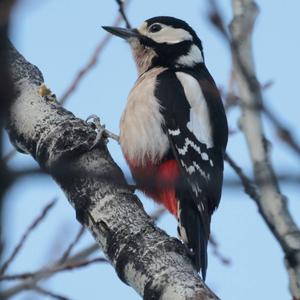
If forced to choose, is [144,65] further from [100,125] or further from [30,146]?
[30,146]

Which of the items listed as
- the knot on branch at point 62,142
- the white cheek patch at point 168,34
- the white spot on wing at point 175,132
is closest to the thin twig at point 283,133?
the knot on branch at point 62,142

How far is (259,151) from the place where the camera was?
5.37ft

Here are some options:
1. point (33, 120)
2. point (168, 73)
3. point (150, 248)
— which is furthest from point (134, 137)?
point (150, 248)

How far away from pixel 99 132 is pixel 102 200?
490mm

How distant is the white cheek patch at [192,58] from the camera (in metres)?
4.09

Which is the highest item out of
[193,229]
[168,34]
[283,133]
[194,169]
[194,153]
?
[168,34]

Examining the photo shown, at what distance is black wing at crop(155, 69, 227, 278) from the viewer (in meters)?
2.85

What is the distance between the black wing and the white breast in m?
0.05

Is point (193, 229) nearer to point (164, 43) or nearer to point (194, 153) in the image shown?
point (194, 153)

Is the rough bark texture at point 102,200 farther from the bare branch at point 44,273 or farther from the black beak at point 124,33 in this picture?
the black beak at point 124,33

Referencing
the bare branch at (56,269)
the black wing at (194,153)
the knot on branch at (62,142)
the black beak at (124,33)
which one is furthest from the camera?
the black beak at (124,33)

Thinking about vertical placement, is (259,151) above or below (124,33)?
below

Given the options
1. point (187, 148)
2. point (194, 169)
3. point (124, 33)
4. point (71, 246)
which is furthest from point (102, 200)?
point (124, 33)

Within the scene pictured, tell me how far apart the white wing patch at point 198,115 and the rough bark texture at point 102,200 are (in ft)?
3.44
